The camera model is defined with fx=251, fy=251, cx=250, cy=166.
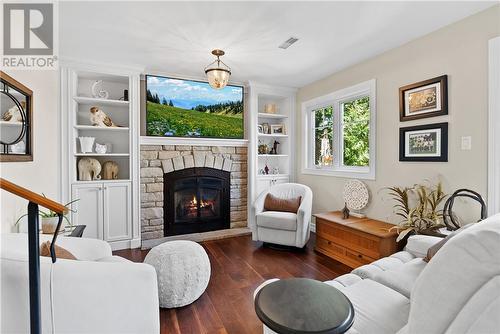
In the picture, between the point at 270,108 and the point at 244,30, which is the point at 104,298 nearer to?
the point at 244,30

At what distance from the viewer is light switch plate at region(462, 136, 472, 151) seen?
2232 millimetres

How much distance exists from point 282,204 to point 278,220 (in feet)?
1.30

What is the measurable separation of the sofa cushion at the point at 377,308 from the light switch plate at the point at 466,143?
1625mm

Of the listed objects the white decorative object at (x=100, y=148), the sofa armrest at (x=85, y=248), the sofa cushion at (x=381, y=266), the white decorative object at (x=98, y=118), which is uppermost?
the white decorative object at (x=98, y=118)

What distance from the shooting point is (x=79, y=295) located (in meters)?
1.24

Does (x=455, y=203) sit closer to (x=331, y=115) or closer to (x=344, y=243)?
(x=344, y=243)

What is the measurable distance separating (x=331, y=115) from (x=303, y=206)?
1.58 meters

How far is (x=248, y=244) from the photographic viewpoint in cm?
363

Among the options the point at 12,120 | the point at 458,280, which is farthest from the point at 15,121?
the point at 458,280

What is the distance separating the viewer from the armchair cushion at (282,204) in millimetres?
3609

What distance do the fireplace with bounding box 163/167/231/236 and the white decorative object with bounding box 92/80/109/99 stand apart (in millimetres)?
1333

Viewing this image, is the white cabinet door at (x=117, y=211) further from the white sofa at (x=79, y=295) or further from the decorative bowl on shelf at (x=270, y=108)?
the decorative bowl on shelf at (x=270, y=108)

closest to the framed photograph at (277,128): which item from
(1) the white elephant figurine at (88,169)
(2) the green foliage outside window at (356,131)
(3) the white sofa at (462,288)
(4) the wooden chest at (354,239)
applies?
(2) the green foliage outside window at (356,131)

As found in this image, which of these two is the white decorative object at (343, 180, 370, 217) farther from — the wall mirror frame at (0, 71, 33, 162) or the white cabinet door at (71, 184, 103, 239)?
the wall mirror frame at (0, 71, 33, 162)
